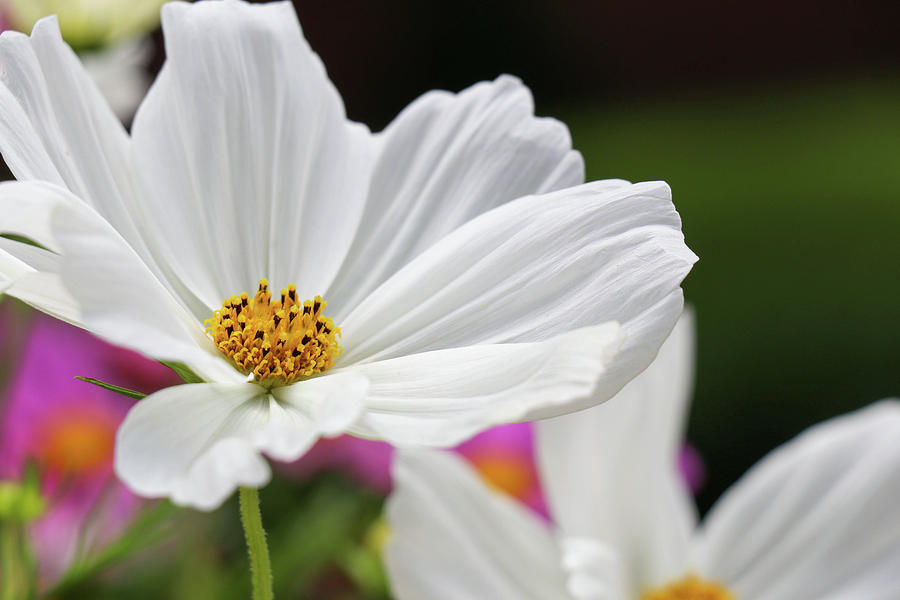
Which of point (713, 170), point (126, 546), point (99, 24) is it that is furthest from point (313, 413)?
point (713, 170)

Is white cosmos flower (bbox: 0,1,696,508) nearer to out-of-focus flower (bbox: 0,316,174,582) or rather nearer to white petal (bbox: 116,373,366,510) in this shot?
white petal (bbox: 116,373,366,510)

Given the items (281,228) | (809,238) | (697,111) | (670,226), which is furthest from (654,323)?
(697,111)

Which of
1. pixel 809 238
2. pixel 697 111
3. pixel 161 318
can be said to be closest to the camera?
pixel 161 318

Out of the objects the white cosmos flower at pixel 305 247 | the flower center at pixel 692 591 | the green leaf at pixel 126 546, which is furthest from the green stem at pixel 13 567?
the flower center at pixel 692 591

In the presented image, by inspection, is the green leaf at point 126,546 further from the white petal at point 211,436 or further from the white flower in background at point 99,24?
the white flower in background at point 99,24

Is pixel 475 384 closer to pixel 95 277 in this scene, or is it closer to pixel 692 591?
pixel 95 277

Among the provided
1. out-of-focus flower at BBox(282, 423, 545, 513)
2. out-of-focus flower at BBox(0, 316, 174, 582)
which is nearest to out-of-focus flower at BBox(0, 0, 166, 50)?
out-of-focus flower at BBox(0, 316, 174, 582)

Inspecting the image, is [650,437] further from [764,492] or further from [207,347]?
[207,347]
